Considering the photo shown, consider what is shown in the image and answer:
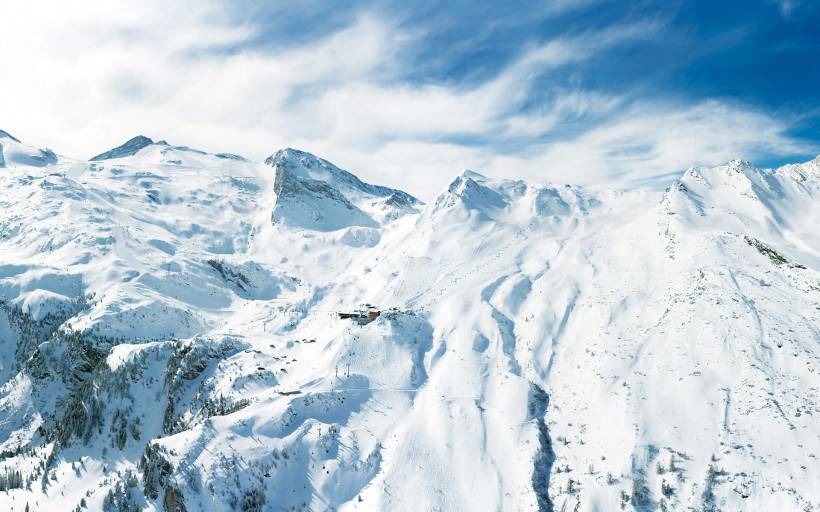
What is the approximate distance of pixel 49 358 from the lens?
8762 cm

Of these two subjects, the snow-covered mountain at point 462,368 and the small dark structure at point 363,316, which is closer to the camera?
the snow-covered mountain at point 462,368

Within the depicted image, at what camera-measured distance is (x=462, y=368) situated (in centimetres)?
6700

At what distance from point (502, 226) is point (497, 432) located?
75022 mm

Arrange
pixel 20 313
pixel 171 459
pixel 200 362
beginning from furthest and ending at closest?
pixel 20 313 < pixel 200 362 < pixel 171 459

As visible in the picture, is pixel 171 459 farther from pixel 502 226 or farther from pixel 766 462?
pixel 502 226

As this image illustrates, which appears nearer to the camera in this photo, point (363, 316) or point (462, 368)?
point (462, 368)

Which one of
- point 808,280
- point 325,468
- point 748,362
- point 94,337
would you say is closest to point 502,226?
point 808,280

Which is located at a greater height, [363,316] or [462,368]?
[363,316]

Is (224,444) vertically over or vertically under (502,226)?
under

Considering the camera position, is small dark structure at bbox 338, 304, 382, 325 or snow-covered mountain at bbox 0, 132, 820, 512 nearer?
snow-covered mountain at bbox 0, 132, 820, 512

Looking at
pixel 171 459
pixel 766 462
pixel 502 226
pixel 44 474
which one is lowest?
pixel 44 474

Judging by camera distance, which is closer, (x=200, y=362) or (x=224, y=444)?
(x=224, y=444)

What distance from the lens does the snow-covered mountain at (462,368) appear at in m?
45.9

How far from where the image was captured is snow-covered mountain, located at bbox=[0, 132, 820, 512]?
4594 cm
